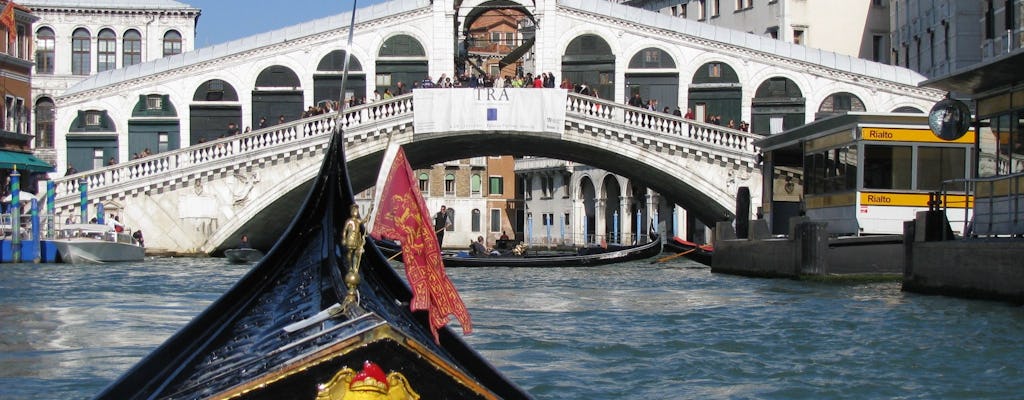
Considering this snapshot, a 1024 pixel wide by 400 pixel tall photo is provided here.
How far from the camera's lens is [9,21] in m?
24.6

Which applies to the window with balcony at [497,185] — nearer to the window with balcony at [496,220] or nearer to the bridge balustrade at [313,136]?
the window with balcony at [496,220]

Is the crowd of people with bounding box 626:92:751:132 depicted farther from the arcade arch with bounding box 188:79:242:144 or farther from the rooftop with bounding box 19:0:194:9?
Answer: the rooftop with bounding box 19:0:194:9

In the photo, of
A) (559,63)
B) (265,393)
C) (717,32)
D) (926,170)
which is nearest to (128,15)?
(559,63)

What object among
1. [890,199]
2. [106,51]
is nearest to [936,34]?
[890,199]

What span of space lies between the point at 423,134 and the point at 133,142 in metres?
5.15

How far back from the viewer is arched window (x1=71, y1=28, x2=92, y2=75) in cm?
2745

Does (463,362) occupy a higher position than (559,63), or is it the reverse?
(559,63)

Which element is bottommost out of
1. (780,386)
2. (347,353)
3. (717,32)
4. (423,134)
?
(780,386)

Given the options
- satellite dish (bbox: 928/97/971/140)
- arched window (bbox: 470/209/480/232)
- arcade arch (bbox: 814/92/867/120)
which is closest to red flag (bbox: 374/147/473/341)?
satellite dish (bbox: 928/97/971/140)

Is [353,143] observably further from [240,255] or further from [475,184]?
[475,184]

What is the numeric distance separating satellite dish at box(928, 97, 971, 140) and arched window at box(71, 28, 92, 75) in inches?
783

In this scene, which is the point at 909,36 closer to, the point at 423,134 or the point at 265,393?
the point at 423,134

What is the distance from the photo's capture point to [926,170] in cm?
1349

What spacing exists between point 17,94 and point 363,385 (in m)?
23.8
